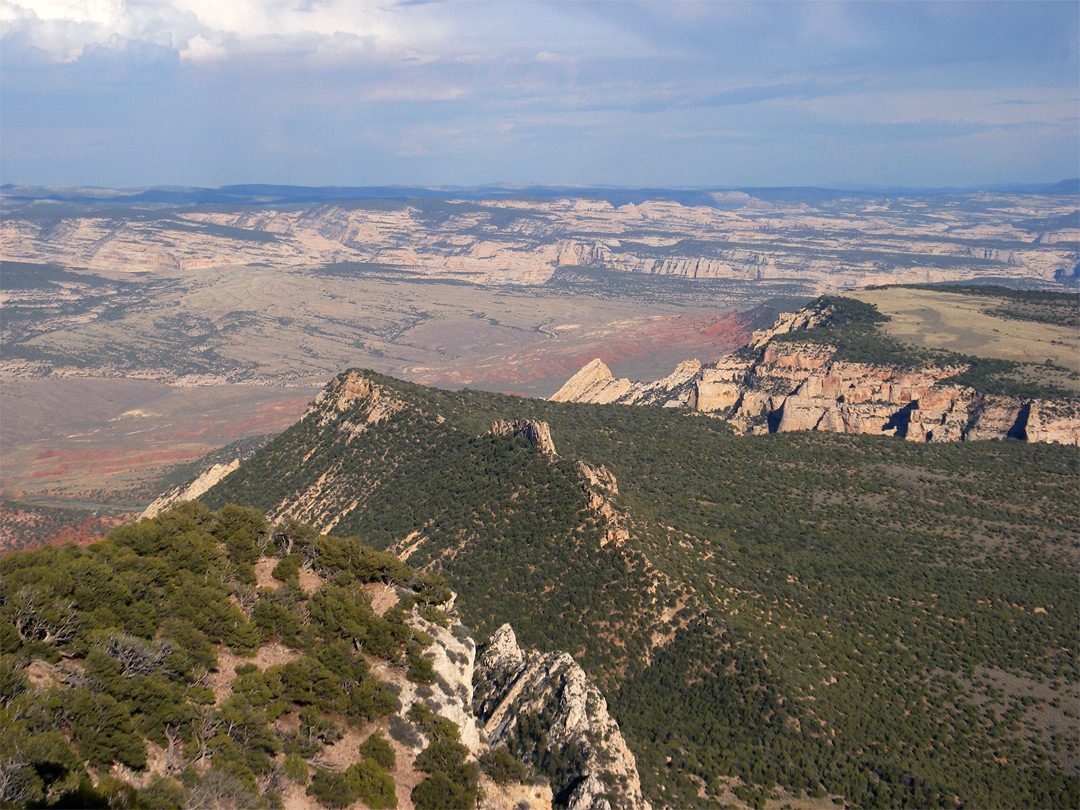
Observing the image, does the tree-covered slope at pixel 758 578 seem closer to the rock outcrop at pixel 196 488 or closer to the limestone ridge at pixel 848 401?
the rock outcrop at pixel 196 488

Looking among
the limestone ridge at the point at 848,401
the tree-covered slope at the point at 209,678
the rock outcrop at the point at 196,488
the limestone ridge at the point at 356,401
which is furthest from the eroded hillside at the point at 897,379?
the tree-covered slope at the point at 209,678

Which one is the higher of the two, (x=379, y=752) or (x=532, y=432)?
(x=379, y=752)

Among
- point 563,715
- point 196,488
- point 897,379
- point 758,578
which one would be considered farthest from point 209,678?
point 897,379

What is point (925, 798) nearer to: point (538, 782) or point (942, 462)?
point (538, 782)

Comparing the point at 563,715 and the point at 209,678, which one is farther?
the point at 563,715

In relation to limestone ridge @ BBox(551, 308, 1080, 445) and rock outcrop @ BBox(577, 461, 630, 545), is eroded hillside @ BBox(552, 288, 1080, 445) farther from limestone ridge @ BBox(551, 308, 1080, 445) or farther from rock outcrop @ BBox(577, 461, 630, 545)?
rock outcrop @ BBox(577, 461, 630, 545)

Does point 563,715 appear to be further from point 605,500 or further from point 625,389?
point 625,389

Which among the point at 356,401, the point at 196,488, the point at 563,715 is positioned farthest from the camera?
the point at 196,488

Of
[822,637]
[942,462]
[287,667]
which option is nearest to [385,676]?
[287,667]
